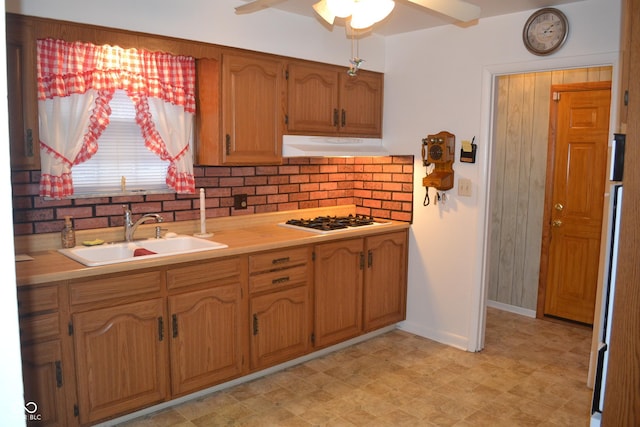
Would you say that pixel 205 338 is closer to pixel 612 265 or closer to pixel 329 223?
pixel 329 223

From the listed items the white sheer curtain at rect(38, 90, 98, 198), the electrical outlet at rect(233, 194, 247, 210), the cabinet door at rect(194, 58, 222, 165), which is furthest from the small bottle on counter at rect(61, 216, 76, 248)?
the electrical outlet at rect(233, 194, 247, 210)

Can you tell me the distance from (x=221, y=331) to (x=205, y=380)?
288mm

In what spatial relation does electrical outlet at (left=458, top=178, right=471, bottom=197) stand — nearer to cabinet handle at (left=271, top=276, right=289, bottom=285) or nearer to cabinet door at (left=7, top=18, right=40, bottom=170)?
cabinet handle at (left=271, top=276, right=289, bottom=285)

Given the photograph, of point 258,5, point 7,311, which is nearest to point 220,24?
point 258,5

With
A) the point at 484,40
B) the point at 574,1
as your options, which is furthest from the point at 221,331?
the point at 574,1

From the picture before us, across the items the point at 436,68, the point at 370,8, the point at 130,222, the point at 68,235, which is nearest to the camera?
the point at 370,8

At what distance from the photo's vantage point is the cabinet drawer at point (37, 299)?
220 centimetres

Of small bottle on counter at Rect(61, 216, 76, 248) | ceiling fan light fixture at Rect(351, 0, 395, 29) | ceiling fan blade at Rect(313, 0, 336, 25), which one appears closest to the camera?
ceiling fan light fixture at Rect(351, 0, 395, 29)

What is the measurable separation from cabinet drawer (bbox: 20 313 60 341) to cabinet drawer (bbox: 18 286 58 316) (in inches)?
1.4

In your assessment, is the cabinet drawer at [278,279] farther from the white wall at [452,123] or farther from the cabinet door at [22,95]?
the cabinet door at [22,95]

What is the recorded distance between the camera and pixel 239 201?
3.55 meters

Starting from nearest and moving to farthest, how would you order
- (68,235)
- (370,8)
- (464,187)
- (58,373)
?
(370,8), (58,373), (68,235), (464,187)

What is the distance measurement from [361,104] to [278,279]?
1605 mm

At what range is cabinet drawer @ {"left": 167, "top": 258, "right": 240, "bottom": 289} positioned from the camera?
266 centimetres
